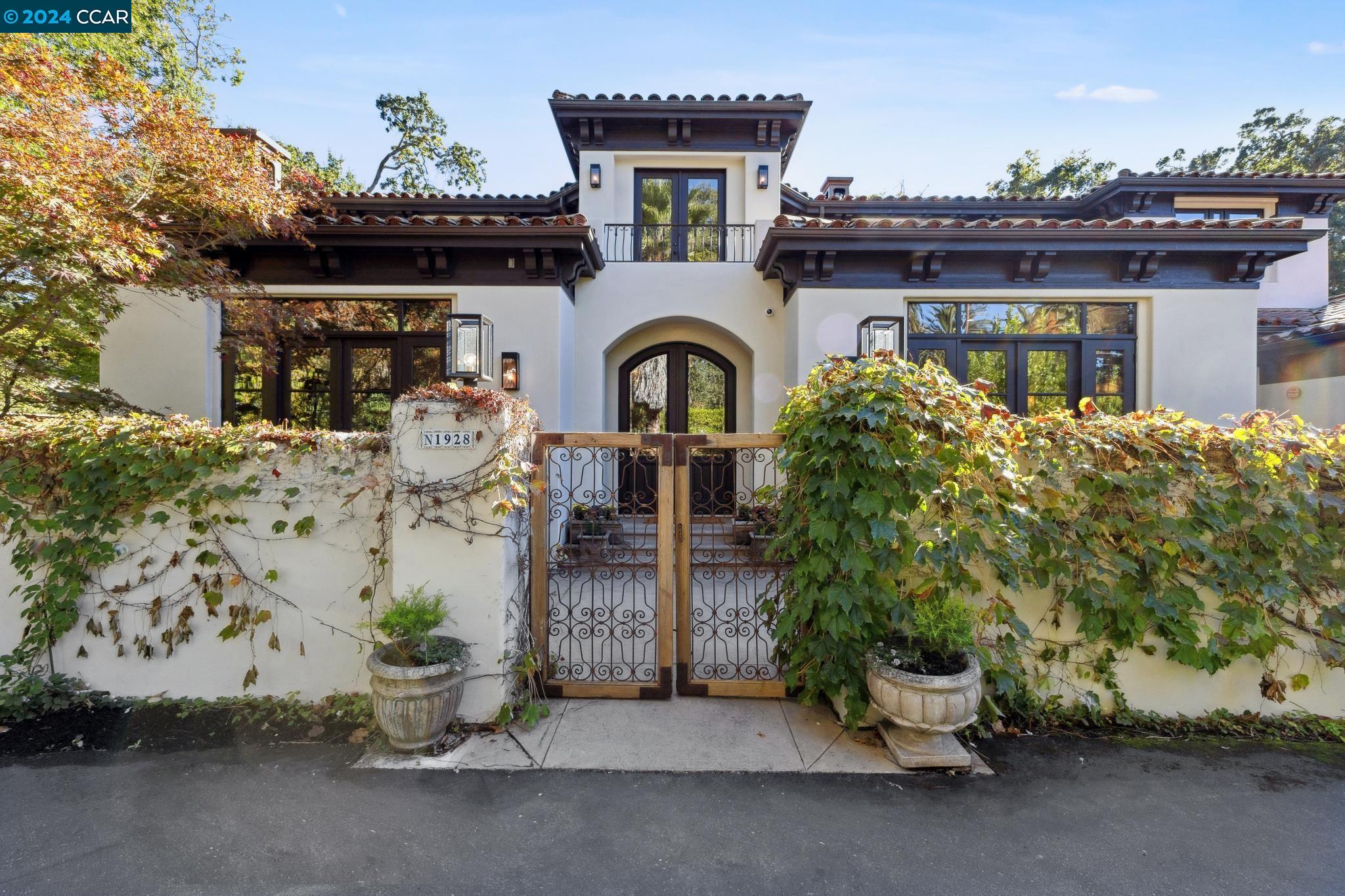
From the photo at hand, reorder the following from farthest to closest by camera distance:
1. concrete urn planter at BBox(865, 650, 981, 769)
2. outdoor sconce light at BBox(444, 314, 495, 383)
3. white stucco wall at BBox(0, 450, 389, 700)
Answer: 1. outdoor sconce light at BBox(444, 314, 495, 383)
2. white stucco wall at BBox(0, 450, 389, 700)
3. concrete urn planter at BBox(865, 650, 981, 769)

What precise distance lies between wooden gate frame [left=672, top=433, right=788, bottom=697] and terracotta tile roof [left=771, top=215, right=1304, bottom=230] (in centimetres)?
382

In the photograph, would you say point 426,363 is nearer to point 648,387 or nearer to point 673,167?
point 648,387

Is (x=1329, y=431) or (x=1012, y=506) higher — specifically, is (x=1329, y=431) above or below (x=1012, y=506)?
above

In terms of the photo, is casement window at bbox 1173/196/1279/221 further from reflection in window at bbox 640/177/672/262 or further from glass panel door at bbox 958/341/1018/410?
reflection in window at bbox 640/177/672/262

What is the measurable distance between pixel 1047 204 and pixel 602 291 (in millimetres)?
7900

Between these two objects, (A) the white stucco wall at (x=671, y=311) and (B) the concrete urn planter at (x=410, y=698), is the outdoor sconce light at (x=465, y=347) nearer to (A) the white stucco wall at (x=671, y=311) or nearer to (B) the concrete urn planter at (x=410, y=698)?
(A) the white stucco wall at (x=671, y=311)

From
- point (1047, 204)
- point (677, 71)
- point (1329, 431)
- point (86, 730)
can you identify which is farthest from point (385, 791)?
point (1047, 204)

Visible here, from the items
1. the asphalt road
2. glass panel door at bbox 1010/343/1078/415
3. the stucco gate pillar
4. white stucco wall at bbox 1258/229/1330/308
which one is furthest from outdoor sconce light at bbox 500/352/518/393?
white stucco wall at bbox 1258/229/1330/308

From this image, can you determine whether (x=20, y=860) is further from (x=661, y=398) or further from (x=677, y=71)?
(x=677, y=71)

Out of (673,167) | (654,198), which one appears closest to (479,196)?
(654,198)

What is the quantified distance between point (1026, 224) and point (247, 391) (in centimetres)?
978

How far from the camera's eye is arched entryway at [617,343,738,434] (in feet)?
28.2

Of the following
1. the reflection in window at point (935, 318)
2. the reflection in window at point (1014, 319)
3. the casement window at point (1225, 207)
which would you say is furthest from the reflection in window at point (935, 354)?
the casement window at point (1225, 207)

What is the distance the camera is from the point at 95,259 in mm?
3932
